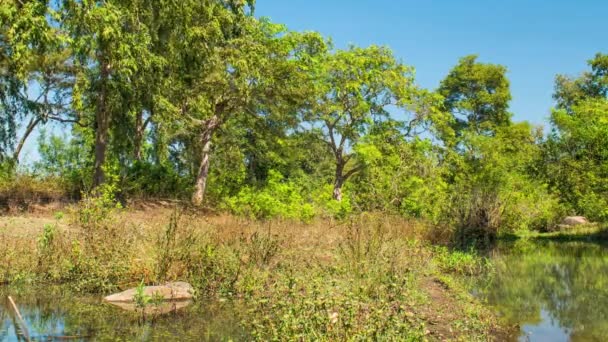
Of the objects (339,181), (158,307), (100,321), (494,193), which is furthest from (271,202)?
(100,321)

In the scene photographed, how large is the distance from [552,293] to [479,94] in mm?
35839

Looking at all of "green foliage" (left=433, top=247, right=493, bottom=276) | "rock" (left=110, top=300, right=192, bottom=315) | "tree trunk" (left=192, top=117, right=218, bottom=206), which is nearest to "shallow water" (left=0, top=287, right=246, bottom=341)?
"rock" (left=110, top=300, right=192, bottom=315)

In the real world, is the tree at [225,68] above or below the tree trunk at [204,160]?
above

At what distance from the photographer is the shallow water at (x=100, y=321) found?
8656 mm

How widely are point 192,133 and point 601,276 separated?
19978 mm

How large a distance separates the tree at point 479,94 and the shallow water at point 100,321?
4089 cm

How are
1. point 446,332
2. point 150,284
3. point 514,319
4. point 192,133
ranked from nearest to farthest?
point 446,332
point 514,319
point 150,284
point 192,133

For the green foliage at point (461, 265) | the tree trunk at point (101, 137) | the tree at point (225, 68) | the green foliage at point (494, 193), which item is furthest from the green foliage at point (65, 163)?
the green foliage at point (494, 193)

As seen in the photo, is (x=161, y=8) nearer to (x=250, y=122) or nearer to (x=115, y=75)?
(x=115, y=75)

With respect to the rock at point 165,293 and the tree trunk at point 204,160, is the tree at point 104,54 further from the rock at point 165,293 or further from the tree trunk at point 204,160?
the rock at point 165,293

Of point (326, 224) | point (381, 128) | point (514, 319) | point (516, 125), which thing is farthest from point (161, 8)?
point (516, 125)

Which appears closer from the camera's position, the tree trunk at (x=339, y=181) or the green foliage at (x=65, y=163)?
the green foliage at (x=65, y=163)

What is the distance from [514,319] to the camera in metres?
11.7

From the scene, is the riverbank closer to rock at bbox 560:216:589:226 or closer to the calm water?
the calm water
